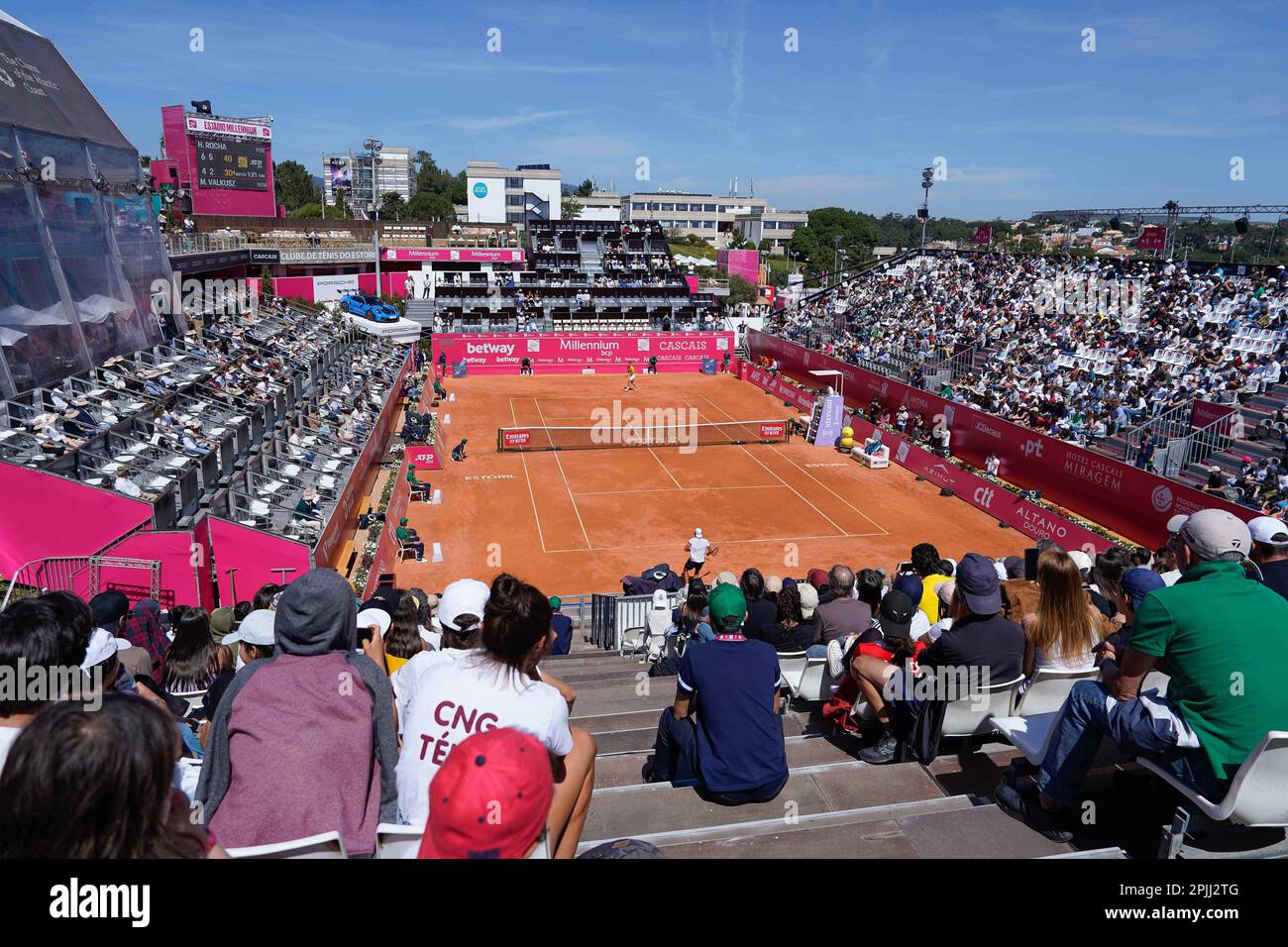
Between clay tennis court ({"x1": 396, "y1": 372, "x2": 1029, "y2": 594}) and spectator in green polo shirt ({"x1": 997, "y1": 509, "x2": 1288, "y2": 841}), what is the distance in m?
15.9

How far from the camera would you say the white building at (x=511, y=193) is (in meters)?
91.6

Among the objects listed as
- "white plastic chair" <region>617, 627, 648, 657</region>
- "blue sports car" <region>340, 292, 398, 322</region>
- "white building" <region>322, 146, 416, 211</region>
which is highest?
"white building" <region>322, 146, 416, 211</region>

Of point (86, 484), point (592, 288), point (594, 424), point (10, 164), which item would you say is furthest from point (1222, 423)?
point (592, 288)

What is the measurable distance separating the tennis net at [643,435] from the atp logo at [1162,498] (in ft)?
51.1

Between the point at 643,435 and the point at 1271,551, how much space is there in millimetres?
30612

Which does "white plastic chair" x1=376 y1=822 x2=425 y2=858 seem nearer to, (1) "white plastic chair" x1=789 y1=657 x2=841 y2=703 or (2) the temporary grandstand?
(1) "white plastic chair" x1=789 y1=657 x2=841 y2=703

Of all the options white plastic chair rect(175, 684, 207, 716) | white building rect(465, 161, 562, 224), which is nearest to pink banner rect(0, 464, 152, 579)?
white plastic chair rect(175, 684, 207, 716)

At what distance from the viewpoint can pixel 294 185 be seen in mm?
125812

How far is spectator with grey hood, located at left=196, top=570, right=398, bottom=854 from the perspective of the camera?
3.37 meters

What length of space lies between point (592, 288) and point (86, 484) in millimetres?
50712

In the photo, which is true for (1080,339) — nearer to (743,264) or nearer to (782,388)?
(782,388)
